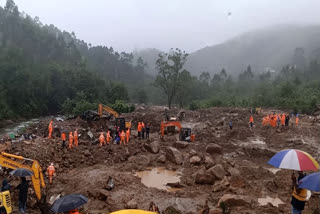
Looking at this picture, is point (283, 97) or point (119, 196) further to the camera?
point (283, 97)

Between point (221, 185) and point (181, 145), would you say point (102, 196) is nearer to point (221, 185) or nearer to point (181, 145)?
point (221, 185)

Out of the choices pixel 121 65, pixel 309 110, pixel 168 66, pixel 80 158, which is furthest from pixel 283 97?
pixel 121 65

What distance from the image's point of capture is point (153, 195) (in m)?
11.5

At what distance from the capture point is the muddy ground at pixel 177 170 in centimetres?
1062

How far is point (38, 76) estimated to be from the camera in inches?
2361

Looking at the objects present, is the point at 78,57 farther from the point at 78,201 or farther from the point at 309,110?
the point at 78,201

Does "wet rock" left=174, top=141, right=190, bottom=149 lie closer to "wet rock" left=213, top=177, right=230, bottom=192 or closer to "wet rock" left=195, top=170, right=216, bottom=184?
"wet rock" left=195, top=170, right=216, bottom=184

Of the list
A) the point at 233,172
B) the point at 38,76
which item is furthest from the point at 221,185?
the point at 38,76

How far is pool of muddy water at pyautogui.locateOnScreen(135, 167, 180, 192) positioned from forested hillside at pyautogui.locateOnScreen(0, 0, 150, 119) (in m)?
27.1

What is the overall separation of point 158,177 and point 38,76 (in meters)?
53.6

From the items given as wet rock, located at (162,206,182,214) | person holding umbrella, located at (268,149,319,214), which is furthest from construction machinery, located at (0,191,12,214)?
person holding umbrella, located at (268,149,319,214)

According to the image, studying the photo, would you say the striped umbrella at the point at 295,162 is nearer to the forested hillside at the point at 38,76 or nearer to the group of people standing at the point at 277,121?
the group of people standing at the point at 277,121

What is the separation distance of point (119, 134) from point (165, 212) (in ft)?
34.1

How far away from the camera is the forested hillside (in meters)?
51.7
